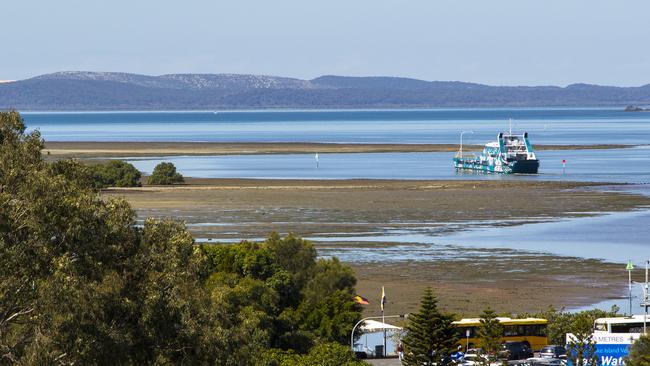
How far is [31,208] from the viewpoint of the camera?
24422 millimetres

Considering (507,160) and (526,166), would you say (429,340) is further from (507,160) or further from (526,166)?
(507,160)

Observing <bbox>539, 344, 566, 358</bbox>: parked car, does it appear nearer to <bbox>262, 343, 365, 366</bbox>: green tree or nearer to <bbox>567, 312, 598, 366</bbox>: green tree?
<bbox>567, 312, 598, 366</bbox>: green tree

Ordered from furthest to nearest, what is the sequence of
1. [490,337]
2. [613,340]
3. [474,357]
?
1. [613,340]
2. [474,357]
3. [490,337]

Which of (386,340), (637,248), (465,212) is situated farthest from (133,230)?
(465,212)

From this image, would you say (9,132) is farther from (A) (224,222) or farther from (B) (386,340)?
(A) (224,222)

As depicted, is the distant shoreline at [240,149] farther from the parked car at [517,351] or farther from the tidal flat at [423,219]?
the parked car at [517,351]

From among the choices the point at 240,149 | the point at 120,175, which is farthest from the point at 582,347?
the point at 240,149

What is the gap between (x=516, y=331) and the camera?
4438 centimetres

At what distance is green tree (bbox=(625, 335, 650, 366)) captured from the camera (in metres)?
34.2

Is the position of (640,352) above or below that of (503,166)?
above

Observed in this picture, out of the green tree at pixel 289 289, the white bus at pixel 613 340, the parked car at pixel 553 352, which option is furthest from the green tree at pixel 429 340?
the parked car at pixel 553 352

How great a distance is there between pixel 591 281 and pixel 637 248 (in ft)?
36.9

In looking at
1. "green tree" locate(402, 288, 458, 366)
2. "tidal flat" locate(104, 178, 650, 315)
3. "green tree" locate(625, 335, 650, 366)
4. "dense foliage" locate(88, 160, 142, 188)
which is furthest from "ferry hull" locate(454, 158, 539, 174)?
"green tree" locate(402, 288, 458, 366)

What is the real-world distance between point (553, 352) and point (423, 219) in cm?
4559
